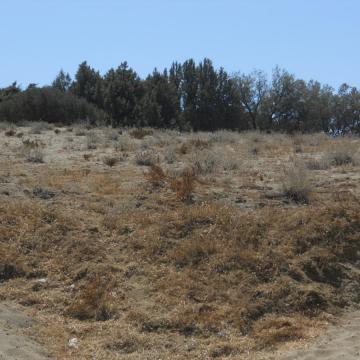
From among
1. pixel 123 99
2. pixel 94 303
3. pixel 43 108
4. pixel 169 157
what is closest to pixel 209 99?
pixel 123 99

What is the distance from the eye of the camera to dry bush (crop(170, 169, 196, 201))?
33.0 ft

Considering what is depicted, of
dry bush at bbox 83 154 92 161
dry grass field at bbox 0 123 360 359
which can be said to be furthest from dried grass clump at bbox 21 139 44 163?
dry grass field at bbox 0 123 360 359

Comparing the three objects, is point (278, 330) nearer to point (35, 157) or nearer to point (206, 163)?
point (206, 163)

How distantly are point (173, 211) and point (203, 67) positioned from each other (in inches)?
1523

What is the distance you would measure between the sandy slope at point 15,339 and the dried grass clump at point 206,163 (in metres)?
5.97

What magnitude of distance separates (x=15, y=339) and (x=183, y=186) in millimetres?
4633

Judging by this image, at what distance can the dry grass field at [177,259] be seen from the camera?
22.0 ft

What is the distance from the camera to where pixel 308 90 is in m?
47.0

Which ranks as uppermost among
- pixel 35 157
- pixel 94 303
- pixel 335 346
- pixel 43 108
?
pixel 43 108

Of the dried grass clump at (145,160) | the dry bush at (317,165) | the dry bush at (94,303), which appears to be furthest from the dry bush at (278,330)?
the dried grass clump at (145,160)

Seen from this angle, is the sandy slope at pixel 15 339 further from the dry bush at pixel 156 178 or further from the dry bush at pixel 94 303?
the dry bush at pixel 156 178

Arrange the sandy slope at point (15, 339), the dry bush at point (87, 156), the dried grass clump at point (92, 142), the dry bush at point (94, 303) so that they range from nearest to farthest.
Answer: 1. the sandy slope at point (15, 339)
2. the dry bush at point (94, 303)
3. the dry bush at point (87, 156)
4. the dried grass clump at point (92, 142)

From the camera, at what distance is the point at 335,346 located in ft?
20.5

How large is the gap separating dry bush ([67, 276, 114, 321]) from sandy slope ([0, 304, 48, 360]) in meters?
0.59
